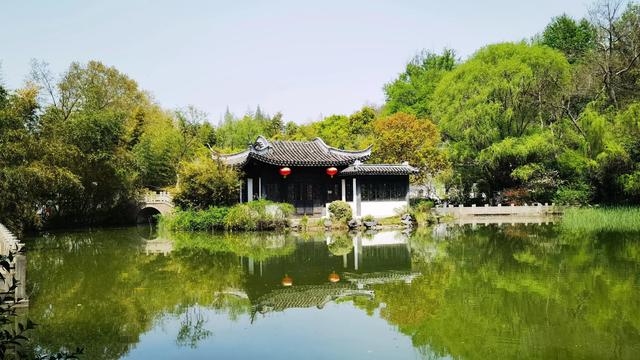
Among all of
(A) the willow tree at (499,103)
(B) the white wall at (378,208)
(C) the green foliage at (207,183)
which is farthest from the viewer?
(A) the willow tree at (499,103)

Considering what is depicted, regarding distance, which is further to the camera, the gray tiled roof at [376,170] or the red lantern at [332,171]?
the gray tiled roof at [376,170]

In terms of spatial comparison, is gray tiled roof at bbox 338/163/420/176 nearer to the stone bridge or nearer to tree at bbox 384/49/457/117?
the stone bridge

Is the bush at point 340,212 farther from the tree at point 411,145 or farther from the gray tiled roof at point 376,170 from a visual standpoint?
the tree at point 411,145

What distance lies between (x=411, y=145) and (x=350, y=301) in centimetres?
2227

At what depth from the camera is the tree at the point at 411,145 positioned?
96.9 feet

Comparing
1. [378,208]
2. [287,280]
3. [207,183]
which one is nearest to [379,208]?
[378,208]

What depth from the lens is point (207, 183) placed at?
901 inches

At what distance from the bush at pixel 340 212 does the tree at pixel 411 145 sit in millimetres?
8202

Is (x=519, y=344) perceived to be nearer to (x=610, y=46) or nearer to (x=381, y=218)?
(x=381, y=218)

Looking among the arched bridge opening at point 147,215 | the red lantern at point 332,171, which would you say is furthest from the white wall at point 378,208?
the arched bridge opening at point 147,215

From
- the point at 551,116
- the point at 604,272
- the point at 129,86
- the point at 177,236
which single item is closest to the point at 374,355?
the point at 604,272

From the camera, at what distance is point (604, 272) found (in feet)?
31.4

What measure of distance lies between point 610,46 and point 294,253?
19.0m

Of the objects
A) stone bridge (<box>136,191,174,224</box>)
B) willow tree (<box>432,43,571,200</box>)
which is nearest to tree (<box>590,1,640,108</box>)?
willow tree (<box>432,43,571,200</box>)
